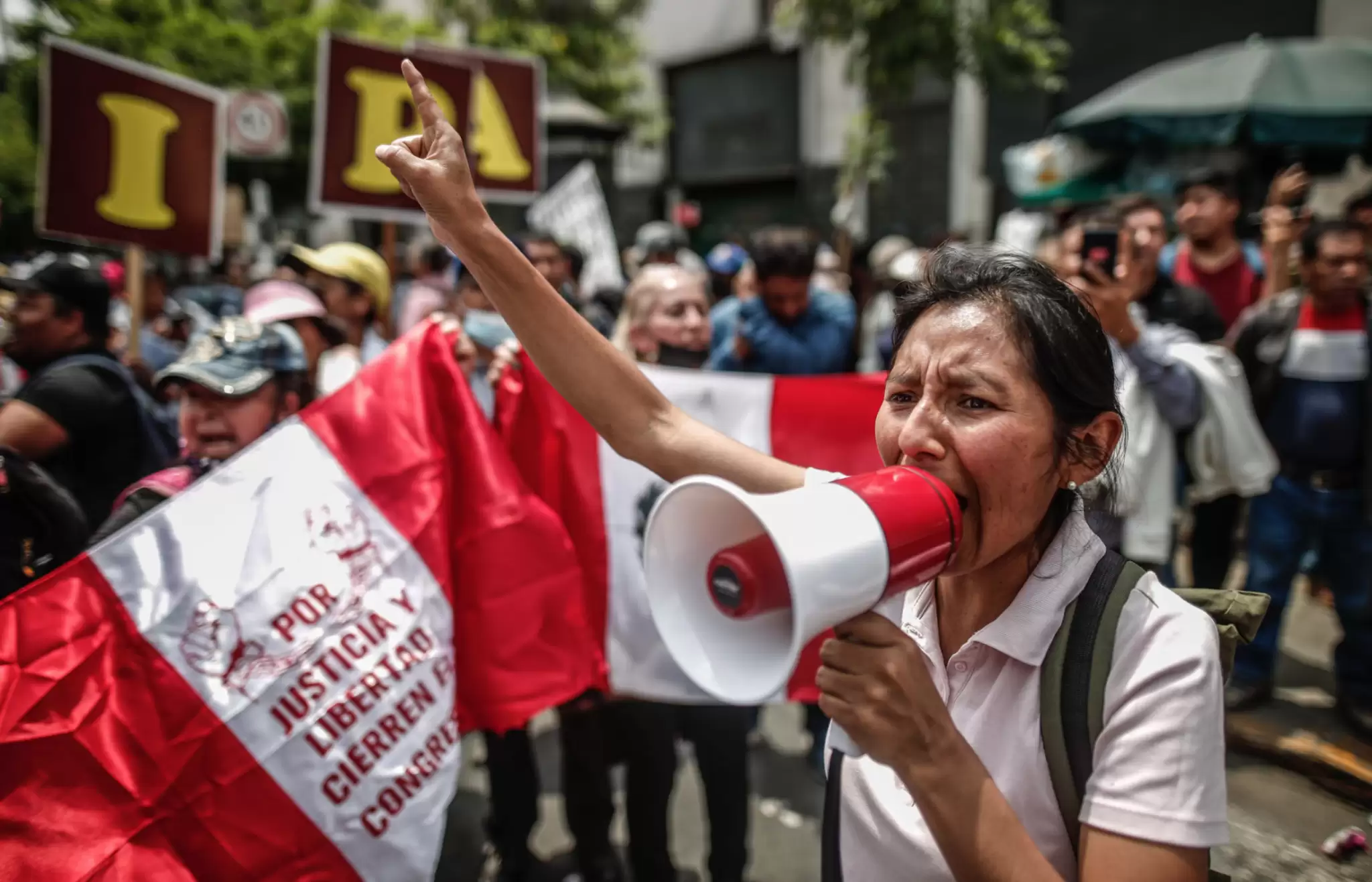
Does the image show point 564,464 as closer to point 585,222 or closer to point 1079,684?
point 1079,684

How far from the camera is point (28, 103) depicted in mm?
19328

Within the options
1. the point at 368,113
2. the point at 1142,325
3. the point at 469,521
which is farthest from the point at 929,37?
the point at 469,521

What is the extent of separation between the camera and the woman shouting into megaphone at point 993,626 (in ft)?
3.24

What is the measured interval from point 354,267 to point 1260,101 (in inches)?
236

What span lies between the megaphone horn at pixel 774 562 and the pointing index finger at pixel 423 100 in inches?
26.7

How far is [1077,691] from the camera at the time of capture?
1.09 meters

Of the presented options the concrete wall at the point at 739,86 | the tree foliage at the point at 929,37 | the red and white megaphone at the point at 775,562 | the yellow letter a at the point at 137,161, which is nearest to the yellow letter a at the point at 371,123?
the yellow letter a at the point at 137,161

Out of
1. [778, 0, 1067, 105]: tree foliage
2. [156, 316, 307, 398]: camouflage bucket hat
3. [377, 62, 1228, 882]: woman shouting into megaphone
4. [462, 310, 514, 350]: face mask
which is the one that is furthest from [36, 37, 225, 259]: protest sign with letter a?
[778, 0, 1067, 105]: tree foliage

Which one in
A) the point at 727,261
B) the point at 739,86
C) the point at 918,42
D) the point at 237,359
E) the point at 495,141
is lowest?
the point at 237,359

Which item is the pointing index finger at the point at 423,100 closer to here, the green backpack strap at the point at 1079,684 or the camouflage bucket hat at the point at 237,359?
the green backpack strap at the point at 1079,684

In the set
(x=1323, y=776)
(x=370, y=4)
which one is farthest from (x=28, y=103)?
(x=1323, y=776)

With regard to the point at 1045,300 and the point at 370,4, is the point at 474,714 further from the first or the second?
the point at 370,4

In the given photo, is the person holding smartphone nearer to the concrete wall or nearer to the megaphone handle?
the megaphone handle

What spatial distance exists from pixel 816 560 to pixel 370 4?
30.5 meters
